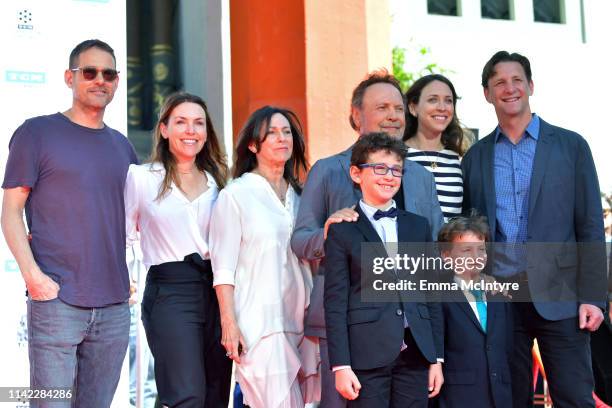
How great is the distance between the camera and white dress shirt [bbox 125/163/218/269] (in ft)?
13.3

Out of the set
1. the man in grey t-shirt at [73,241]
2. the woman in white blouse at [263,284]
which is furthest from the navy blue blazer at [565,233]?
the man in grey t-shirt at [73,241]

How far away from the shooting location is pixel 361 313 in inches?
147

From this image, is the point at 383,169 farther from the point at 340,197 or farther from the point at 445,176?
the point at 445,176

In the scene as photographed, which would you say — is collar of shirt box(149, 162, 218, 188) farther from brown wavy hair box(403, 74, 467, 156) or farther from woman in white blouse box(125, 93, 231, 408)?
brown wavy hair box(403, 74, 467, 156)

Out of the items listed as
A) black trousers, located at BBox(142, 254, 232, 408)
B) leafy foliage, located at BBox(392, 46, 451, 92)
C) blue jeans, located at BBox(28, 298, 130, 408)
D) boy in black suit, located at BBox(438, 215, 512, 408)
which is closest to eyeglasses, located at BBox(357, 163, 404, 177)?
boy in black suit, located at BBox(438, 215, 512, 408)

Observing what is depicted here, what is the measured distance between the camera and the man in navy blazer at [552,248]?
4.18 m

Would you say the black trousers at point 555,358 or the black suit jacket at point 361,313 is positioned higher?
the black suit jacket at point 361,313

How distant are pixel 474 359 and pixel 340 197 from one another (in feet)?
3.00

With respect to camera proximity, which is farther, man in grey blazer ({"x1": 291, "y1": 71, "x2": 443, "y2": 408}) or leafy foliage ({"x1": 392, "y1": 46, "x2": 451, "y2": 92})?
leafy foliage ({"x1": 392, "y1": 46, "x2": 451, "y2": 92})

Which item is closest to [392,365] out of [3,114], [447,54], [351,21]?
[3,114]

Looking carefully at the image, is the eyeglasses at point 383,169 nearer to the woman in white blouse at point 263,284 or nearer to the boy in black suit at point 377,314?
the boy in black suit at point 377,314

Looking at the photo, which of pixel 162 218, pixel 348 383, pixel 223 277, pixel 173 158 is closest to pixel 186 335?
pixel 223 277

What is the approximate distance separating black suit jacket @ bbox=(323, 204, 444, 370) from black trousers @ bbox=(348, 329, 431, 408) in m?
A: 0.05

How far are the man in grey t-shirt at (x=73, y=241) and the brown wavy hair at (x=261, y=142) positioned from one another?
1.86ft
